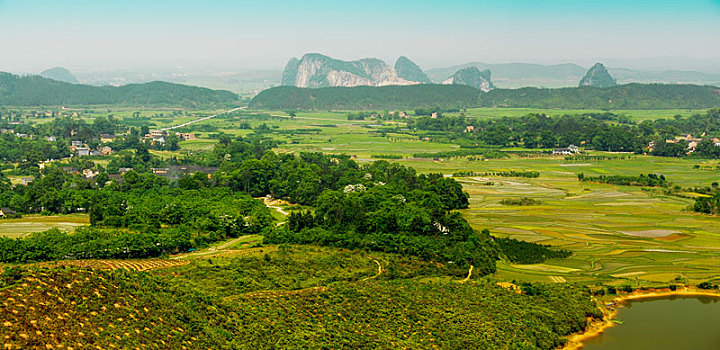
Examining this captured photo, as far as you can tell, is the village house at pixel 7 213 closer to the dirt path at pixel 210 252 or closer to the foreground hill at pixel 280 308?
the dirt path at pixel 210 252

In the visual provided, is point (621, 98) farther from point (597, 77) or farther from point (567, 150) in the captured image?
point (567, 150)

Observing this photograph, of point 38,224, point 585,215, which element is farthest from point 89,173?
point 585,215

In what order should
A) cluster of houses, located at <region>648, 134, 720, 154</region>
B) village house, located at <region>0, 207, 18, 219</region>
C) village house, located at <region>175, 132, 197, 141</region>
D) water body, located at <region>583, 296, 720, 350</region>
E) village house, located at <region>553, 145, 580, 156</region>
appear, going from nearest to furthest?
water body, located at <region>583, 296, 720, 350</region>
village house, located at <region>0, 207, 18, 219</region>
village house, located at <region>553, 145, 580, 156</region>
cluster of houses, located at <region>648, 134, 720, 154</region>
village house, located at <region>175, 132, 197, 141</region>

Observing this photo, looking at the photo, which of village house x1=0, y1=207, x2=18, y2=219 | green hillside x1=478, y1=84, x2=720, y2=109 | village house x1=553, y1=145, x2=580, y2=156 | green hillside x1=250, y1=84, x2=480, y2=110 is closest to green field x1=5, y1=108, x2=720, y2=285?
village house x1=0, y1=207, x2=18, y2=219

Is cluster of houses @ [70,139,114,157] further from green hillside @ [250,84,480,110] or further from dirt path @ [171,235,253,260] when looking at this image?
green hillside @ [250,84,480,110]

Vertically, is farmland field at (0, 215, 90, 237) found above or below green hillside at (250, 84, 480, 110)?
below

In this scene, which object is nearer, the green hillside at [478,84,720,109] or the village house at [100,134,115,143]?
the village house at [100,134,115,143]
